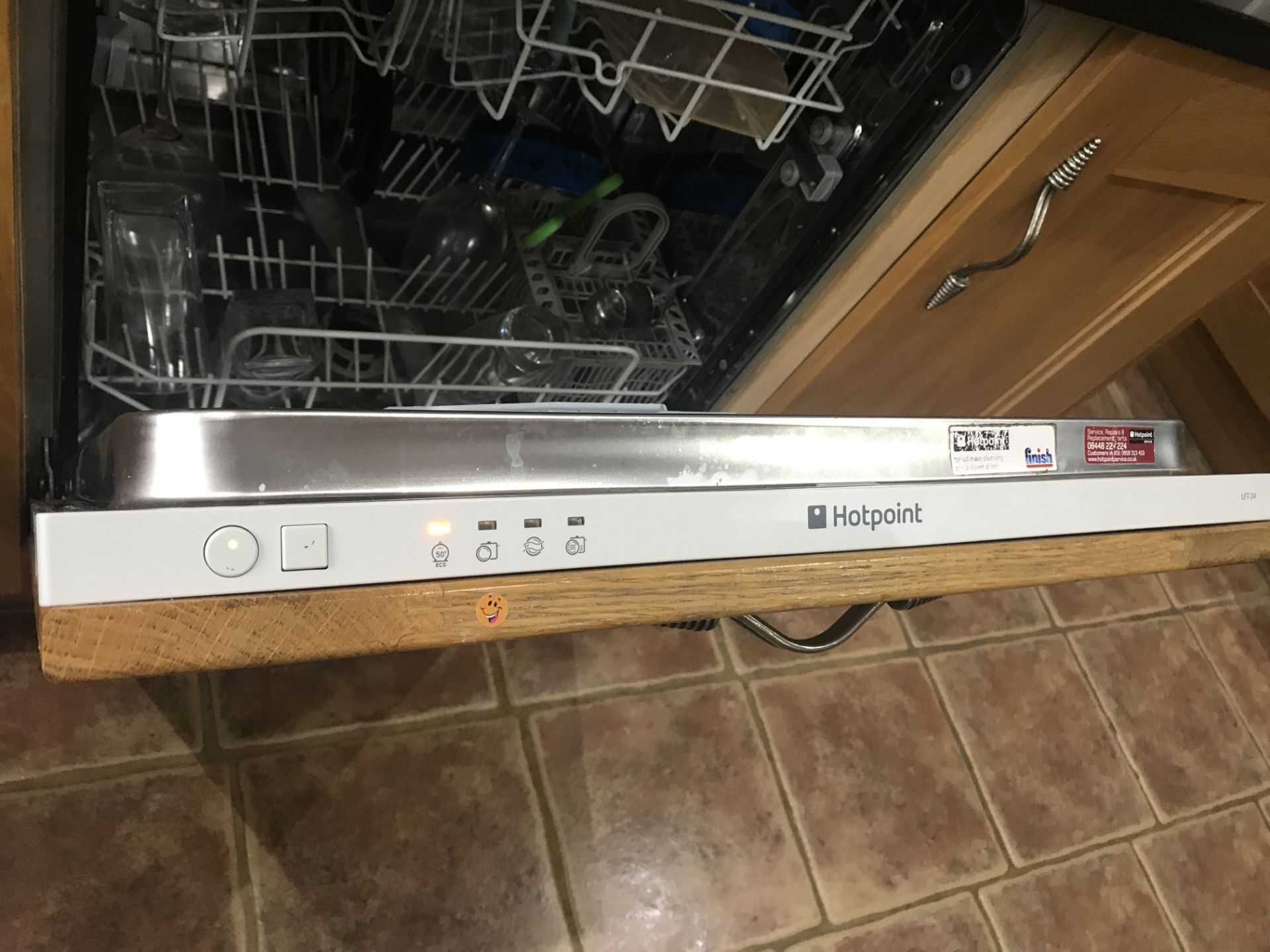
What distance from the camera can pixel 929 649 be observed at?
1.30m

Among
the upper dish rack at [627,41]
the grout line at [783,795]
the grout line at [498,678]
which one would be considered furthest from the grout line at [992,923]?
the upper dish rack at [627,41]

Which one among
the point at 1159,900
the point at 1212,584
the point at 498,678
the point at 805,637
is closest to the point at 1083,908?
the point at 1159,900

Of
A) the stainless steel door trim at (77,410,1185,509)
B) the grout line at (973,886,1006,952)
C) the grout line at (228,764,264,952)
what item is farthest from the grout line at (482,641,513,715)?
the grout line at (973,886,1006,952)

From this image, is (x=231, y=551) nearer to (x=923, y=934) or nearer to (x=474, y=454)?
(x=474, y=454)

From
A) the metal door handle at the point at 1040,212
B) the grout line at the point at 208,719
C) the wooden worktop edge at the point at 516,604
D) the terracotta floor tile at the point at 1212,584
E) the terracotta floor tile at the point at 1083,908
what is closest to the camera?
the wooden worktop edge at the point at 516,604

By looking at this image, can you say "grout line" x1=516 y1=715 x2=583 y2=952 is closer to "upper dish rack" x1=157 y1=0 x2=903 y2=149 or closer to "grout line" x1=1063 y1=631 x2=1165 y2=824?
"upper dish rack" x1=157 y1=0 x2=903 y2=149

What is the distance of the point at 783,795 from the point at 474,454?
0.85 metres

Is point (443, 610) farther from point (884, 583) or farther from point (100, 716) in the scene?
point (100, 716)

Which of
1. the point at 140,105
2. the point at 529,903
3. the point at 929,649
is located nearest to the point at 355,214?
the point at 140,105

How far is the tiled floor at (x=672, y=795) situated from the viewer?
836 millimetres

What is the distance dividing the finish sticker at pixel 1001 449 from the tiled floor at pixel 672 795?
0.65 meters

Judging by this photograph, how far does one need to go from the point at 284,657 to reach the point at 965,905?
108 centimetres

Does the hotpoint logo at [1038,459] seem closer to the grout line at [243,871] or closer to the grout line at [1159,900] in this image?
the grout line at [243,871]

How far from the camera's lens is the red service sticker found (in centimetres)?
58
